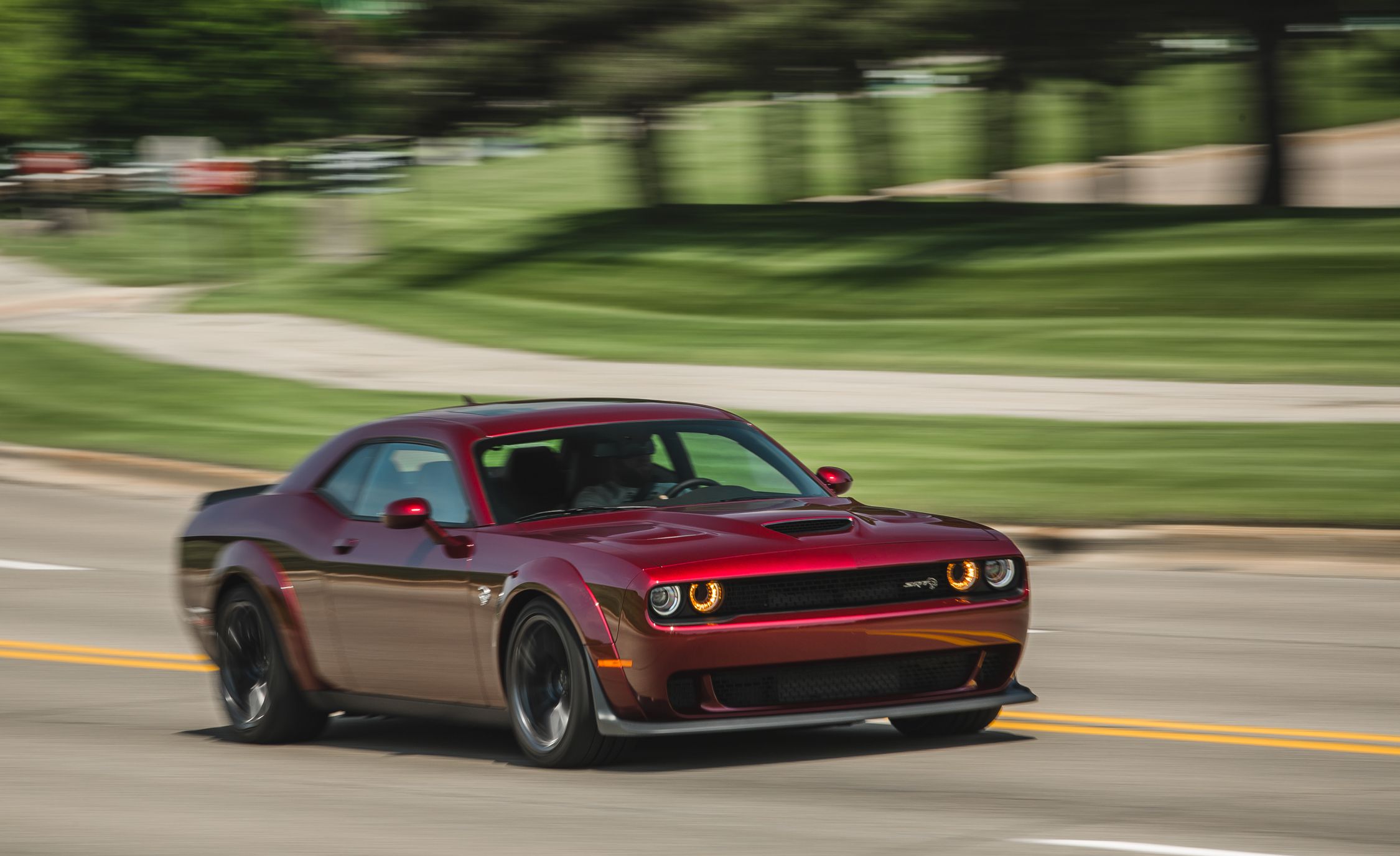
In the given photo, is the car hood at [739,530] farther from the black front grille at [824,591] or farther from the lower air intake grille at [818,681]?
the lower air intake grille at [818,681]

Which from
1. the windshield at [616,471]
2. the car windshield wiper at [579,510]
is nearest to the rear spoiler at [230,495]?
the windshield at [616,471]

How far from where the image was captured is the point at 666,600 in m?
7.40

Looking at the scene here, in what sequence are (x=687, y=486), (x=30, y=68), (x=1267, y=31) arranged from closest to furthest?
(x=687, y=486), (x=1267, y=31), (x=30, y=68)

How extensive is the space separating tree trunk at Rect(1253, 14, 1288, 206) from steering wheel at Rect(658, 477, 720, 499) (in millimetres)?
23090

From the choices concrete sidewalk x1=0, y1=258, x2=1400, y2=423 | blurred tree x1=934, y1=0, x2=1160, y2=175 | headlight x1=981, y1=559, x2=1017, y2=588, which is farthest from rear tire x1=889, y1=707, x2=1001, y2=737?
blurred tree x1=934, y1=0, x2=1160, y2=175

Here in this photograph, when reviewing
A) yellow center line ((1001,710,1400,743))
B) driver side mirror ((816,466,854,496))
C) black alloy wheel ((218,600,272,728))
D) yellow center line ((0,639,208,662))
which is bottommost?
yellow center line ((0,639,208,662))

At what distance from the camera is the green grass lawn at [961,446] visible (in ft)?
49.1

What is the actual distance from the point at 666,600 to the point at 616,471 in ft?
4.15

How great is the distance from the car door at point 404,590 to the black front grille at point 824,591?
1.06 metres

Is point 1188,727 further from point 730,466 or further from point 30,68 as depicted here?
point 30,68

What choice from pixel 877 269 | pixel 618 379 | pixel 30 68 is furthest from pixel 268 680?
pixel 30 68

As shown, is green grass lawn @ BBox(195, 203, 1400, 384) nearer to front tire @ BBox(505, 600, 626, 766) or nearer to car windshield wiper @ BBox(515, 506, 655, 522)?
car windshield wiper @ BBox(515, 506, 655, 522)

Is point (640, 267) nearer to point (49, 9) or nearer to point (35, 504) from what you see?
point (35, 504)

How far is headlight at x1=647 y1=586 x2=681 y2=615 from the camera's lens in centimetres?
738
